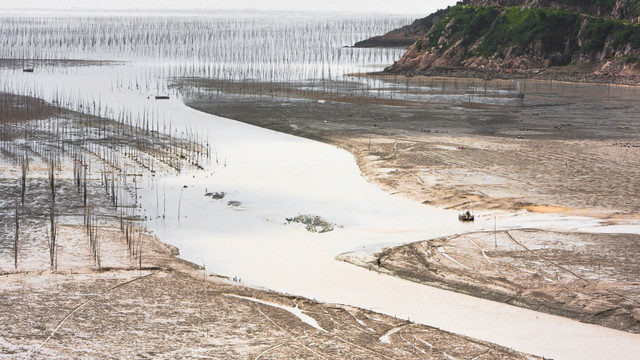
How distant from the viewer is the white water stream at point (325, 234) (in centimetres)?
1325

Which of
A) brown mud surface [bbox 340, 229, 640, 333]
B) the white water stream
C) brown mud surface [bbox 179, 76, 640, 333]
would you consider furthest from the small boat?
brown mud surface [bbox 340, 229, 640, 333]

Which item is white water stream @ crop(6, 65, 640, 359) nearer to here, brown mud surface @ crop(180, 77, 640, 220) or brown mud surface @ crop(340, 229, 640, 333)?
brown mud surface @ crop(340, 229, 640, 333)

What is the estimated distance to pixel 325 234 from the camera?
19.0 metres

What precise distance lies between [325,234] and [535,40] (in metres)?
48.9

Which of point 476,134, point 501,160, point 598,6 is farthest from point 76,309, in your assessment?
point 598,6

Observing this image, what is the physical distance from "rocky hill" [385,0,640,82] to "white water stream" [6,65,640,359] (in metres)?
35.6

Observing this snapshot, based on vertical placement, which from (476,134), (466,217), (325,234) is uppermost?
(476,134)

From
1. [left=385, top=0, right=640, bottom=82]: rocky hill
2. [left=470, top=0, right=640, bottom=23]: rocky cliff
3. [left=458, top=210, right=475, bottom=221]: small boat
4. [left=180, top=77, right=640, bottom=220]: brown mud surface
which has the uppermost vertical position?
[left=470, top=0, right=640, bottom=23]: rocky cliff

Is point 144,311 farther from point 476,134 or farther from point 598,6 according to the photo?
point 598,6

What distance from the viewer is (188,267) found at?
52.8ft

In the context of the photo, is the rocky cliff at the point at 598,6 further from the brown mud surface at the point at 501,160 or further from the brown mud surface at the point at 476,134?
the brown mud surface at the point at 476,134

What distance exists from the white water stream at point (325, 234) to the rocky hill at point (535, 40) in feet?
117

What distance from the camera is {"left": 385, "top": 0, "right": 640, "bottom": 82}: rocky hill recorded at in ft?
195

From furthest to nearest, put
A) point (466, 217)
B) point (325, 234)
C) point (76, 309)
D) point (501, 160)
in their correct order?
point (501, 160), point (466, 217), point (325, 234), point (76, 309)
